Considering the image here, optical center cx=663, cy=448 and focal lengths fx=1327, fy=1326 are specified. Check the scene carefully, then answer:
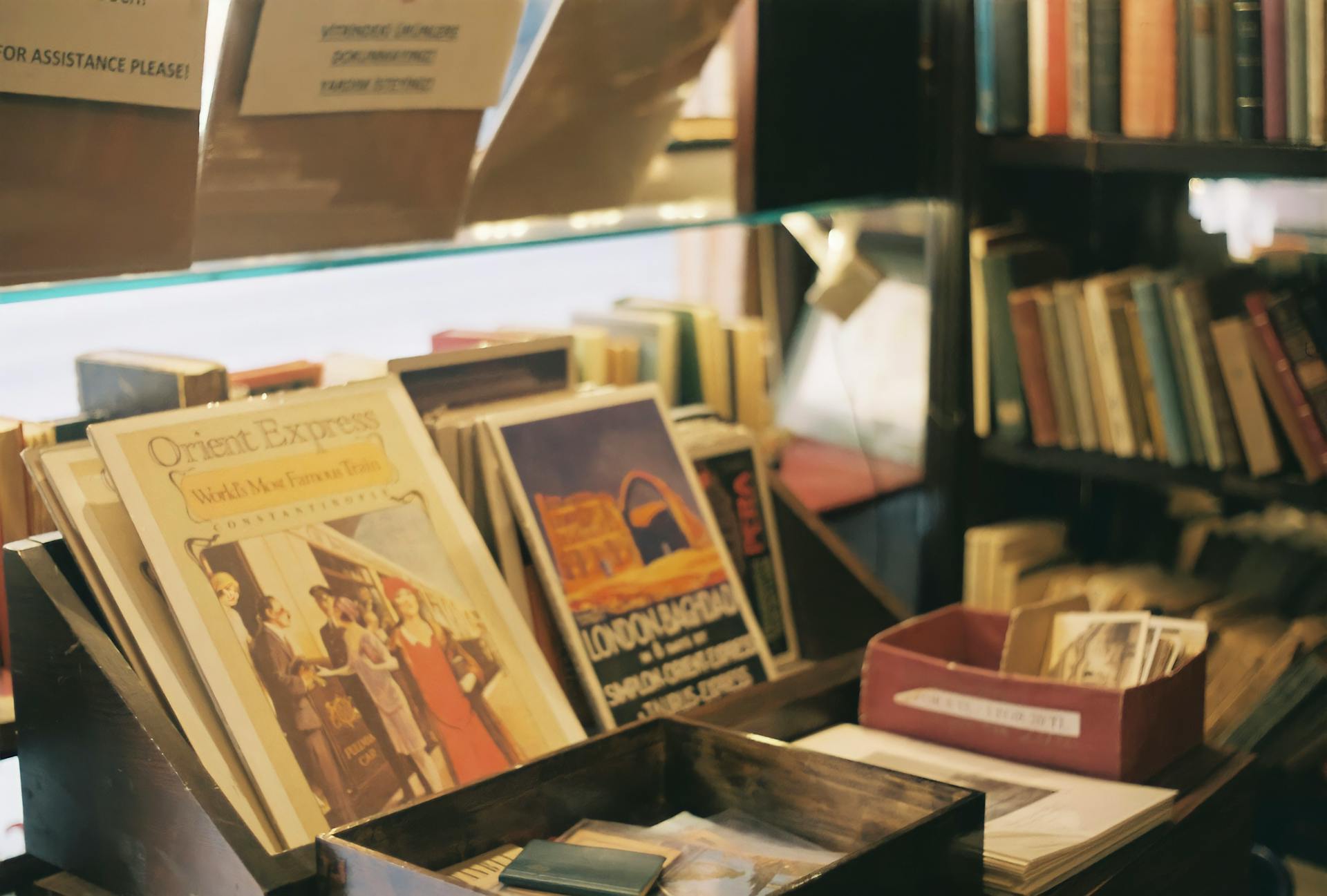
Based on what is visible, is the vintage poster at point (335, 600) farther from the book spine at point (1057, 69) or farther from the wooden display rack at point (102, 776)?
the book spine at point (1057, 69)

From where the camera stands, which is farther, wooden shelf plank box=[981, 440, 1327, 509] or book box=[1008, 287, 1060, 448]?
book box=[1008, 287, 1060, 448]

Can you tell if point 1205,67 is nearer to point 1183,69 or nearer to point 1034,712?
point 1183,69

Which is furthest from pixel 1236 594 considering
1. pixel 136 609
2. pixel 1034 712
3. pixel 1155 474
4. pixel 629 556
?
pixel 136 609

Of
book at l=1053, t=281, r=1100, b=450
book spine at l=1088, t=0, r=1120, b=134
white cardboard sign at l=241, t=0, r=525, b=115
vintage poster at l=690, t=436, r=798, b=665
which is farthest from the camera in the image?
book at l=1053, t=281, r=1100, b=450

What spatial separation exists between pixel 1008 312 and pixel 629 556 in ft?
3.21

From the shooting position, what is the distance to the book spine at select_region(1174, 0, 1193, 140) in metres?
1.78

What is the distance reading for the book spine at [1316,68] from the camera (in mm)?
1648

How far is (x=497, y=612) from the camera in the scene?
1.15 m

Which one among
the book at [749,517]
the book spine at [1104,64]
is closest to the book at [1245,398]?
the book spine at [1104,64]

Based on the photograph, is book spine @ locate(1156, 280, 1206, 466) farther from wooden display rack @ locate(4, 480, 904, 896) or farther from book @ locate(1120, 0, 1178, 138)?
wooden display rack @ locate(4, 480, 904, 896)

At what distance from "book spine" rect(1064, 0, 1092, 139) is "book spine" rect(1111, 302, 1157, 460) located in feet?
0.87

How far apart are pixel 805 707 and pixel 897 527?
0.80 metres

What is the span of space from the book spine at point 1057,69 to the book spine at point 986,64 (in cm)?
8

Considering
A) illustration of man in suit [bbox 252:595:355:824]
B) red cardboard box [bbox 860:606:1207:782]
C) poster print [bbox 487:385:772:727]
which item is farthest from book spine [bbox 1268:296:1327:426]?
illustration of man in suit [bbox 252:595:355:824]
